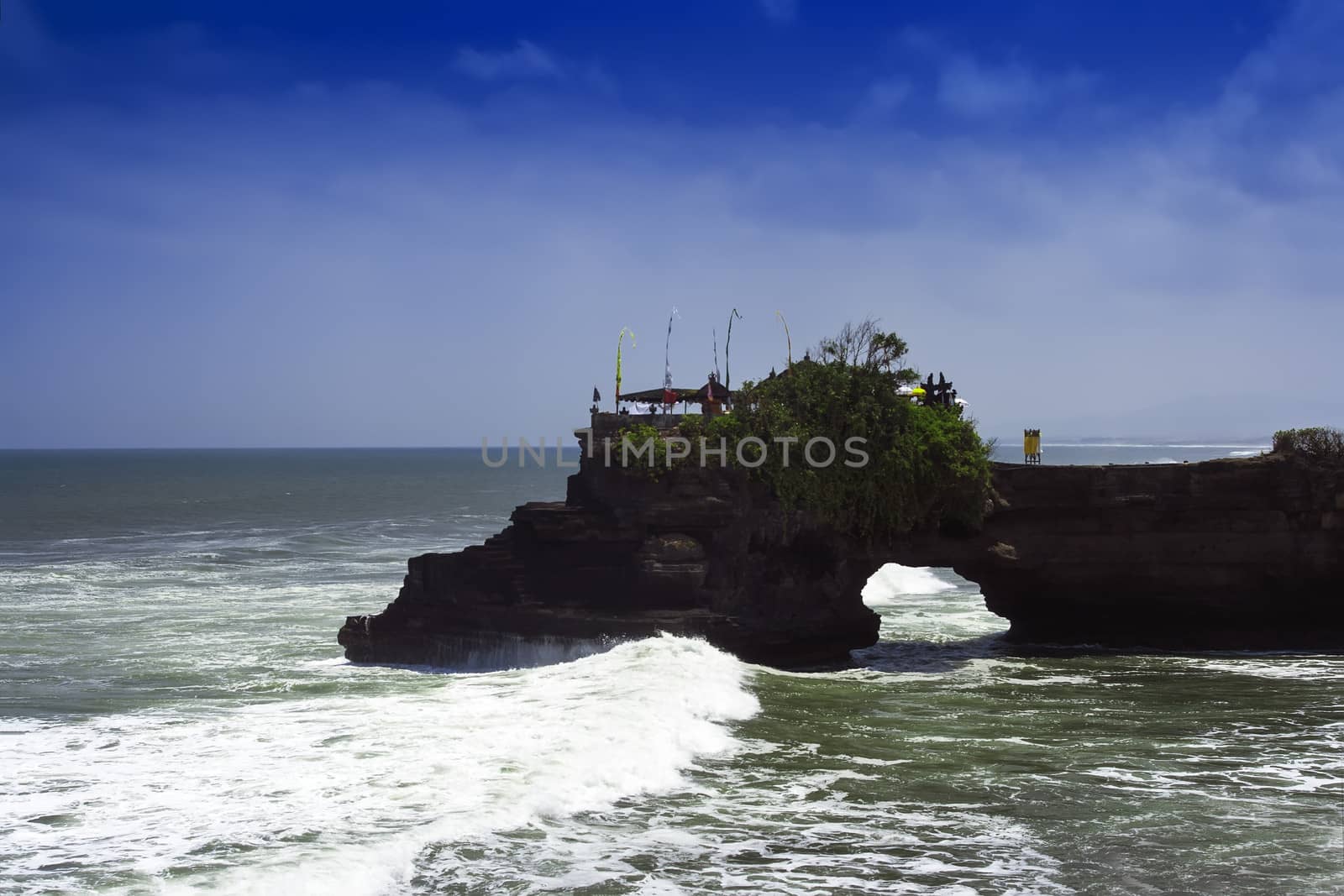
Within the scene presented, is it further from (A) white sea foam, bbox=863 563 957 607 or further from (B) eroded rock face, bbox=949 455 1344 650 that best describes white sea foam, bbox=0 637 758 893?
(A) white sea foam, bbox=863 563 957 607

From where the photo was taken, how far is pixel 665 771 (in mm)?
14570

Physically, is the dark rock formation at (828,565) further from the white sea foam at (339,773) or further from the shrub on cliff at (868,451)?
the white sea foam at (339,773)

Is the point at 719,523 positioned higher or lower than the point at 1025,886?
higher

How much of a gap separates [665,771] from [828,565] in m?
10.5

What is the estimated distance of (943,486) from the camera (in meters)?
24.2

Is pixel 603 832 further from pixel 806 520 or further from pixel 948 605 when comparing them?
pixel 948 605

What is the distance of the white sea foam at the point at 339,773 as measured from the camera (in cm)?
1148

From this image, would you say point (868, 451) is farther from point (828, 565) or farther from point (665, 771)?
point (665, 771)

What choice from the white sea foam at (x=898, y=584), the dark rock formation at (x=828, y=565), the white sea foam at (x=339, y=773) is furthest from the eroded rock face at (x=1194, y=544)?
the white sea foam at (x=898, y=584)

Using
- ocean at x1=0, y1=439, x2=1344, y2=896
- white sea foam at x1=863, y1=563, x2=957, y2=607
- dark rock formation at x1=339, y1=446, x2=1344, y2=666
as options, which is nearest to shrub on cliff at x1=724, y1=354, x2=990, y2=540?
dark rock formation at x1=339, y1=446, x2=1344, y2=666

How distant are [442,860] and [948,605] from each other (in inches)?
1015

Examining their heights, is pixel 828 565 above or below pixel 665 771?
above

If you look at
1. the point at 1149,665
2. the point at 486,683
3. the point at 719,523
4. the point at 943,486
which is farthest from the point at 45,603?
the point at 1149,665

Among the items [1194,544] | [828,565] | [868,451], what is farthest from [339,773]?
[1194,544]
